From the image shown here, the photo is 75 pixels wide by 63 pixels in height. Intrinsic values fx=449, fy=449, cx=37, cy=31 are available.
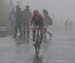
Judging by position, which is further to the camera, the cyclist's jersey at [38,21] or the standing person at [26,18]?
the standing person at [26,18]

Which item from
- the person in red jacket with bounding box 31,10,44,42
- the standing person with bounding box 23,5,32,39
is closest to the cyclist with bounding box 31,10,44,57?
the person in red jacket with bounding box 31,10,44,42

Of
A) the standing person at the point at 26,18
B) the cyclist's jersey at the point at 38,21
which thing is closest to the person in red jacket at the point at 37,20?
the cyclist's jersey at the point at 38,21

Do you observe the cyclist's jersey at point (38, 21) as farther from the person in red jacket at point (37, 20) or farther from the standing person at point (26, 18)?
the standing person at point (26, 18)

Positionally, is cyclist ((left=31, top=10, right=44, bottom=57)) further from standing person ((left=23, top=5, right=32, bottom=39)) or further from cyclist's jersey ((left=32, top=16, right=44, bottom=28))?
standing person ((left=23, top=5, right=32, bottom=39))

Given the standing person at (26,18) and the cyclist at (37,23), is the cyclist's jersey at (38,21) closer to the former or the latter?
the cyclist at (37,23)

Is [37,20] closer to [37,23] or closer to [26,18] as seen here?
[37,23]

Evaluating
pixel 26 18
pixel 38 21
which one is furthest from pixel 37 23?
pixel 26 18

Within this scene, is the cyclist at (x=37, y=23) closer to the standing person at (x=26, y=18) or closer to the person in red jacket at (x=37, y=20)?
the person in red jacket at (x=37, y=20)

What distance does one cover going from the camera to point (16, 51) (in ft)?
56.2

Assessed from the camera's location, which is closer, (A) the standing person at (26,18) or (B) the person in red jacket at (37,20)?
(B) the person in red jacket at (37,20)

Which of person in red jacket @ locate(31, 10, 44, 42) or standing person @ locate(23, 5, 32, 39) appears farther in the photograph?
standing person @ locate(23, 5, 32, 39)

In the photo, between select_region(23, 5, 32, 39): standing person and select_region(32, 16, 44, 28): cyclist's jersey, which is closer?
select_region(32, 16, 44, 28): cyclist's jersey

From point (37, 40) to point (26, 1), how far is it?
50.2ft

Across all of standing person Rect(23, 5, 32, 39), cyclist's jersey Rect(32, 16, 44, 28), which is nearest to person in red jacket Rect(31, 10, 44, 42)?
cyclist's jersey Rect(32, 16, 44, 28)
